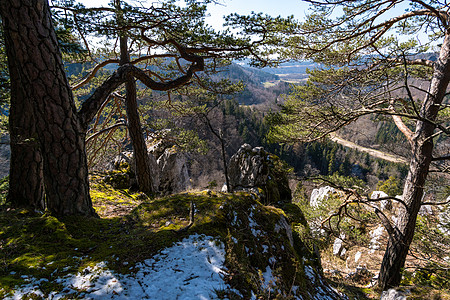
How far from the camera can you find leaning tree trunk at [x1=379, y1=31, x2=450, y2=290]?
14.0ft

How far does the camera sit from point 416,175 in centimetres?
454

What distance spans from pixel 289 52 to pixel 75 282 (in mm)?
6028

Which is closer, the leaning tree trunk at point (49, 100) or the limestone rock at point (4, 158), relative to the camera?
the leaning tree trunk at point (49, 100)

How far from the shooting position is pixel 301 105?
609cm

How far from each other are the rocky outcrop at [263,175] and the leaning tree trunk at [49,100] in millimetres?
3984

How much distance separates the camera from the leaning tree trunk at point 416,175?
4.26 meters

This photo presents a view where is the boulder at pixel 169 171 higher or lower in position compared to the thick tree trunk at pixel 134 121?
lower

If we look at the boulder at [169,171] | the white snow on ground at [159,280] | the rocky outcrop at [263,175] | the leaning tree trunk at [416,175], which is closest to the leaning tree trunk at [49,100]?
the white snow on ground at [159,280]

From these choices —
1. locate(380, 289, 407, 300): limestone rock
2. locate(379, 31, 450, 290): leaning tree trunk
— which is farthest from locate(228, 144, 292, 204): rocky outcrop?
locate(380, 289, 407, 300): limestone rock

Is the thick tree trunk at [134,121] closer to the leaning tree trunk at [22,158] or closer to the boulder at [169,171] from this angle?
the leaning tree trunk at [22,158]

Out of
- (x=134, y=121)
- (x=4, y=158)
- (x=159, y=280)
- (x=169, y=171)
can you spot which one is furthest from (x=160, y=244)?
(x=169, y=171)

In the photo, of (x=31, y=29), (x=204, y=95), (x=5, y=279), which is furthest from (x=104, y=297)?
(x=204, y=95)

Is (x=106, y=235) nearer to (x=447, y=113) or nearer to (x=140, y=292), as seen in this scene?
(x=140, y=292)

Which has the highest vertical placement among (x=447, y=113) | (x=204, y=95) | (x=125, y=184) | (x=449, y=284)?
(x=204, y=95)
